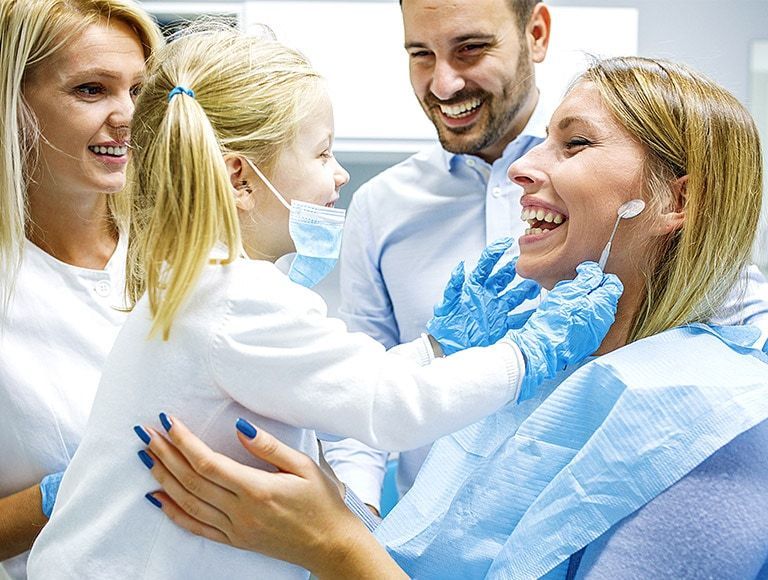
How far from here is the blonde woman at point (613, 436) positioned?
1.11 meters

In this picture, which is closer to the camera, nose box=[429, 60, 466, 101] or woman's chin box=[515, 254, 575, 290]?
woman's chin box=[515, 254, 575, 290]

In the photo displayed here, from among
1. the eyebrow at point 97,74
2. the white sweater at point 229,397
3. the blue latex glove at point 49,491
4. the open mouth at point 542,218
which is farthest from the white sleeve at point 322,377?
the eyebrow at point 97,74

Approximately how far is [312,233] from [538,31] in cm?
97

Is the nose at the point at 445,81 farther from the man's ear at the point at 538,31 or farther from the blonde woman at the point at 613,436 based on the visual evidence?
the blonde woman at the point at 613,436

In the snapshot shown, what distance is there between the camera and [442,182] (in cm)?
208

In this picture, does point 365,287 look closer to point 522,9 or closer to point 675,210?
point 522,9

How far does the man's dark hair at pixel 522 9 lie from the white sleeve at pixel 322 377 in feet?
3.44

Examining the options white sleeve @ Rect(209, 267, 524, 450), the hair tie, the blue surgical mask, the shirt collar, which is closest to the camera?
white sleeve @ Rect(209, 267, 524, 450)

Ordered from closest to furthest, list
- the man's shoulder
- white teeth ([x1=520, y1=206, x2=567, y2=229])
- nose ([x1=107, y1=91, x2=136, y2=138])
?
1. white teeth ([x1=520, y1=206, x2=567, y2=229])
2. nose ([x1=107, y1=91, x2=136, y2=138])
3. the man's shoulder

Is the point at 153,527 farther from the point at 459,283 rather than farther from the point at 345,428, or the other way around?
the point at 459,283

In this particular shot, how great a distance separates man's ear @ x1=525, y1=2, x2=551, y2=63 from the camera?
2010 millimetres

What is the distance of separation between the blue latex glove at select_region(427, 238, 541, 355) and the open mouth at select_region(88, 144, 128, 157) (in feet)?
2.02

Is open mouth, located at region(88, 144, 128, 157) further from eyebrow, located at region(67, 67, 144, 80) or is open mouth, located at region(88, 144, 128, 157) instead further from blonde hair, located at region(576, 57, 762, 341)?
blonde hair, located at region(576, 57, 762, 341)

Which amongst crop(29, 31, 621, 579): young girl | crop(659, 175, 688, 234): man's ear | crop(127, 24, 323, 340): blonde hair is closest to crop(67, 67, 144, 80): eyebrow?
crop(127, 24, 323, 340): blonde hair
